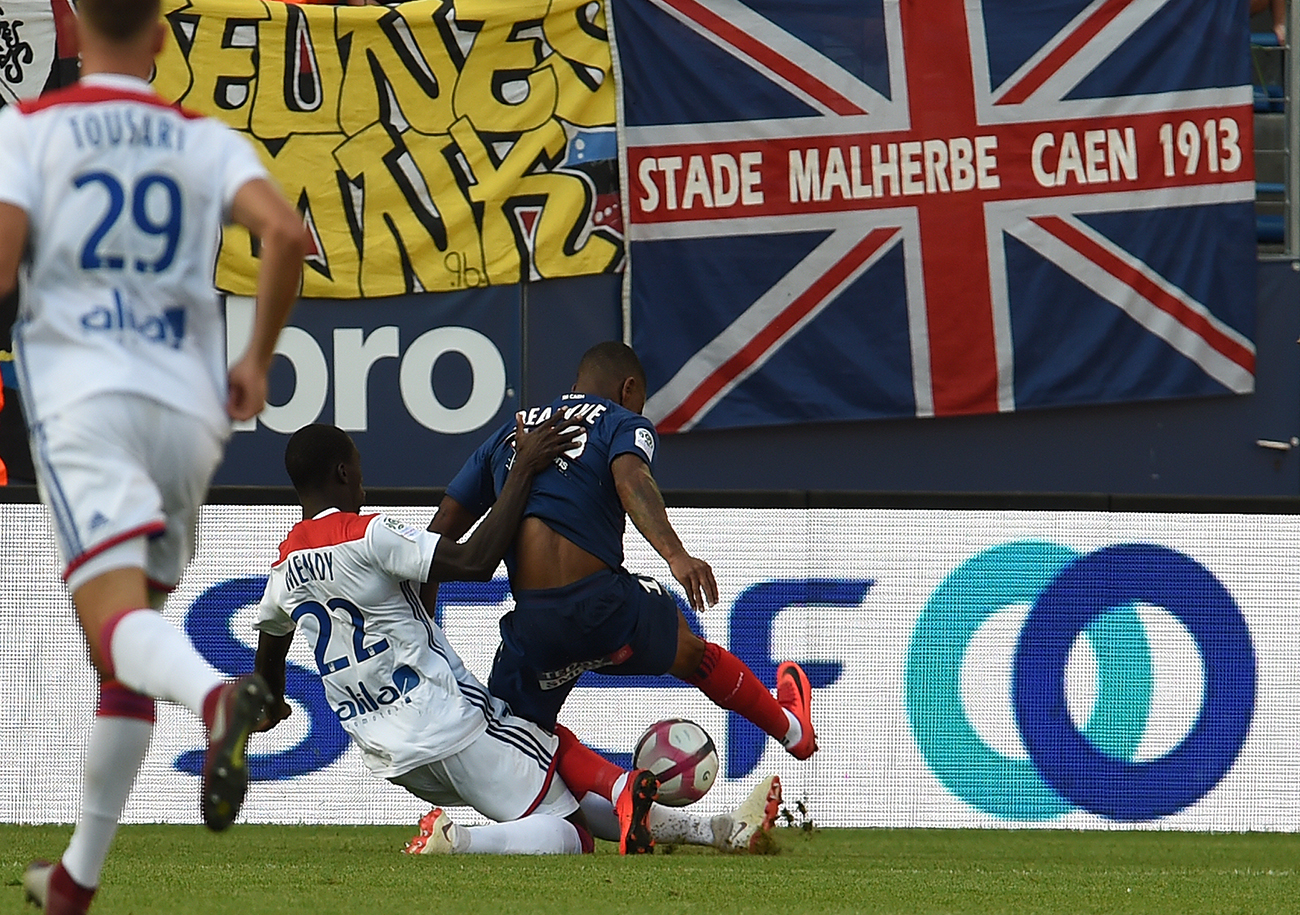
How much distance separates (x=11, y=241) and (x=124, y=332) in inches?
9.3

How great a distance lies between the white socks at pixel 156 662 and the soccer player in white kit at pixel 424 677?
2.40 metres

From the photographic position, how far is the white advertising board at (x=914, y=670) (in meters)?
7.21

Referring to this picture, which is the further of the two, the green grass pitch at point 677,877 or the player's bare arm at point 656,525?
the player's bare arm at point 656,525

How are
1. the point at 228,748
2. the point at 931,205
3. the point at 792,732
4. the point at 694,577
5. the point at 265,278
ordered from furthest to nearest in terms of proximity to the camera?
the point at 931,205 → the point at 792,732 → the point at 694,577 → the point at 265,278 → the point at 228,748

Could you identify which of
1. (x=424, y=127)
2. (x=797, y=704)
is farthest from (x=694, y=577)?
(x=424, y=127)

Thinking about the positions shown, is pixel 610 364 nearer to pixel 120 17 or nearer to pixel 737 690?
pixel 737 690

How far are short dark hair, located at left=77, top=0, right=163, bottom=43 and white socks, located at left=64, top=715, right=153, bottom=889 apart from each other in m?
1.20

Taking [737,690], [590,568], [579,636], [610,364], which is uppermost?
[610,364]

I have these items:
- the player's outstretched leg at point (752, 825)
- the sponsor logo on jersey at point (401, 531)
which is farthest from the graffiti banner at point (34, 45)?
the player's outstretched leg at point (752, 825)

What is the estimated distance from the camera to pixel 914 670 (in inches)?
292

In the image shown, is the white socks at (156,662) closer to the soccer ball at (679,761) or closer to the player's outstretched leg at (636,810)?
the player's outstretched leg at (636,810)

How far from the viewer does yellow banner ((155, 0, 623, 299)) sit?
9.23 meters

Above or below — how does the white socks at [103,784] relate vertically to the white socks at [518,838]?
above

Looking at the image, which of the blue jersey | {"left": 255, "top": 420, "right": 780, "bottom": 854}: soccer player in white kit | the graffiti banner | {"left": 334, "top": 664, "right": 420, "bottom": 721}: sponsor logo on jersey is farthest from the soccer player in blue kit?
the graffiti banner
